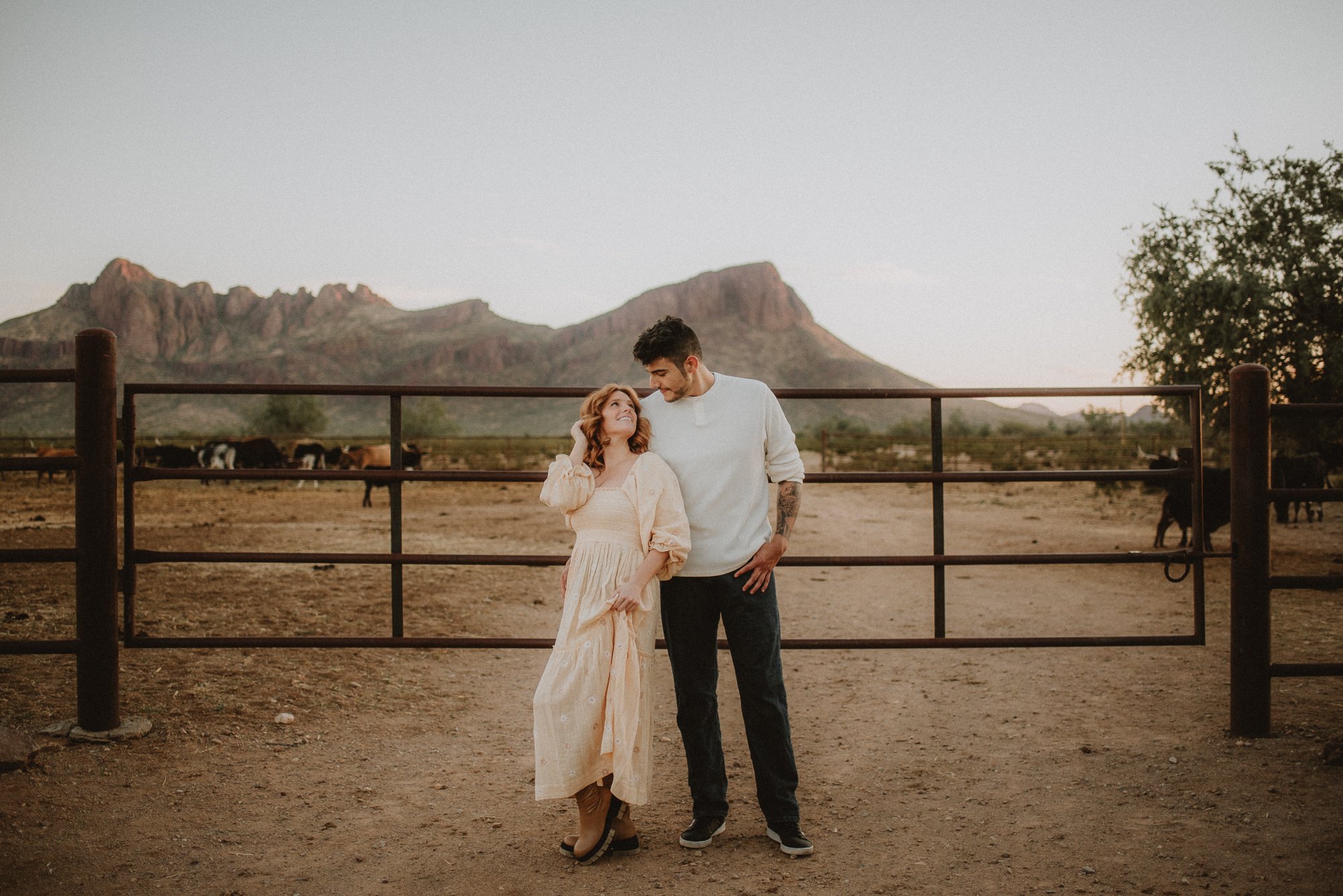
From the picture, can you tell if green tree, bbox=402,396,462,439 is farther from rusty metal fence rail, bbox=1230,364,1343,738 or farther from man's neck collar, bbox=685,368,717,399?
man's neck collar, bbox=685,368,717,399

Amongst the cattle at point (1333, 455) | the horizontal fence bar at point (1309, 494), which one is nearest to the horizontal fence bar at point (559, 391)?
the horizontal fence bar at point (1309, 494)

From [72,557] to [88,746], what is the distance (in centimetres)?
86

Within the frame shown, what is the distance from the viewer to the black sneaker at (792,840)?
3059mm

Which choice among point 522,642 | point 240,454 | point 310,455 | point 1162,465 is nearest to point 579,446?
point 522,642

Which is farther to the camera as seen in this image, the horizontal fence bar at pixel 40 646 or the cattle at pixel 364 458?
the cattle at pixel 364 458

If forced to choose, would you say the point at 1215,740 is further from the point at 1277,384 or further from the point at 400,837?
the point at 1277,384

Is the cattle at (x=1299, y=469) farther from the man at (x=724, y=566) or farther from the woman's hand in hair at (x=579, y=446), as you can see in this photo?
the woman's hand in hair at (x=579, y=446)

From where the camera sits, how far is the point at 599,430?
3062mm

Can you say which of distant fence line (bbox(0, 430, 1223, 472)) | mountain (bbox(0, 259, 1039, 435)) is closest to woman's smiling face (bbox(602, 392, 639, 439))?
distant fence line (bbox(0, 430, 1223, 472))

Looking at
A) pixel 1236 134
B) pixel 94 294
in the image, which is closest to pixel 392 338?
pixel 94 294

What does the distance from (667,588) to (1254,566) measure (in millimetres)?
2887

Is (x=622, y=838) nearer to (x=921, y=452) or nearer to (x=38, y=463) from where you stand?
(x=38, y=463)

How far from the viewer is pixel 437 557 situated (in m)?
4.17

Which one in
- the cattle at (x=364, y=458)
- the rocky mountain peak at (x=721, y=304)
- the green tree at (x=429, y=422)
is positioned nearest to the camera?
the cattle at (x=364, y=458)
